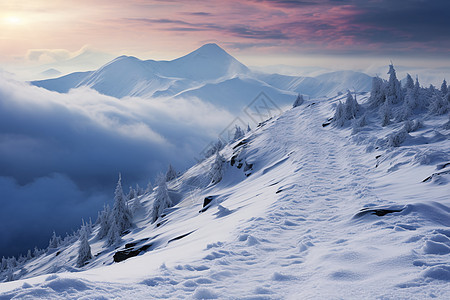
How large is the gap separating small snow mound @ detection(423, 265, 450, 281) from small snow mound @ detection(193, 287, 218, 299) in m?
3.75

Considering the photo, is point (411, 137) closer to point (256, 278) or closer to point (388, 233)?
point (388, 233)

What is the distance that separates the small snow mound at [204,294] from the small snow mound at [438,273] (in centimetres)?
375

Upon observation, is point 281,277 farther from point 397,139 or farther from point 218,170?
point 218,170

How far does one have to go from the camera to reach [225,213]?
15453 millimetres

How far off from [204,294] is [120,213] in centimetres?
3549

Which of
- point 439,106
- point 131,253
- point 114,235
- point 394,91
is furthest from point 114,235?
point 394,91

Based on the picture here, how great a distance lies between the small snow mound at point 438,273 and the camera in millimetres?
4852

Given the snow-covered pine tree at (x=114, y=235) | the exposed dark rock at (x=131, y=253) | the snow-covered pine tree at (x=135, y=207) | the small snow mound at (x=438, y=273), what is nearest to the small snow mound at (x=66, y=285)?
the small snow mound at (x=438, y=273)

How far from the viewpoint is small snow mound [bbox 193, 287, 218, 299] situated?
471 centimetres

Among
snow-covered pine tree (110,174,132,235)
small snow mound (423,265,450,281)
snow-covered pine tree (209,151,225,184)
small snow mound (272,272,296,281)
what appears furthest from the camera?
snow-covered pine tree (209,151,225,184)

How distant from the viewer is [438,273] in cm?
491

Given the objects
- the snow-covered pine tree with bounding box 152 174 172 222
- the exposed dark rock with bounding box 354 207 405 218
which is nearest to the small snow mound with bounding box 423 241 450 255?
the exposed dark rock with bounding box 354 207 405 218

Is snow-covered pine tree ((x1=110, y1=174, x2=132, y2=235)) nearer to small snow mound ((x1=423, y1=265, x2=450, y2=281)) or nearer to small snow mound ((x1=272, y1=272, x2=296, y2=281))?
small snow mound ((x1=272, y1=272, x2=296, y2=281))

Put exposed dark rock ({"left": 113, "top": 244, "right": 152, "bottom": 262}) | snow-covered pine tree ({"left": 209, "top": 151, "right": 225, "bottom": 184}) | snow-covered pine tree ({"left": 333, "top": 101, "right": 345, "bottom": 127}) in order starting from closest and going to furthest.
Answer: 1. exposed dark rock ({"left": 113, "top": 244, "right": 152, "bottom": 262})
2. snow-covered pine tree ({"left": 333, "top": 101, "right": 345, "bottom": 127})
3. snow-covered pine tree ({"left": 209, "top": 151, "right": 225, "bottom": 184})
